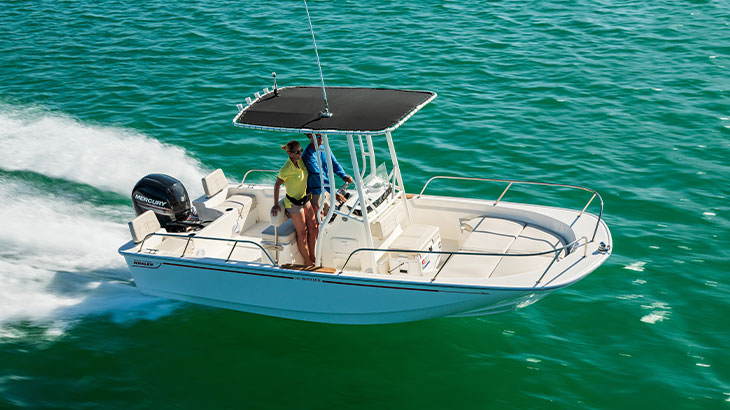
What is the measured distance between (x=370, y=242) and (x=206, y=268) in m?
2.08

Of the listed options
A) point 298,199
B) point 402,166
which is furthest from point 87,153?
point 298,199

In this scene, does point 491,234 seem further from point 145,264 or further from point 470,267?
point 145,264

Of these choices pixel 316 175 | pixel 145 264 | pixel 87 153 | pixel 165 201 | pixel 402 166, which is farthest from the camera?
pixel 87 153

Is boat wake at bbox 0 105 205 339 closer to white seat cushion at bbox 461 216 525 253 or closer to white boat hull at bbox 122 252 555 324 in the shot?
white boat hull at bbox 122 252 555 324

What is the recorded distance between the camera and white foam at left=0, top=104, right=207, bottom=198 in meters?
12.3

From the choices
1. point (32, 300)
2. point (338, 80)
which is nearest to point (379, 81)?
point (338, 80)

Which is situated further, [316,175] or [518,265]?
[316,175]

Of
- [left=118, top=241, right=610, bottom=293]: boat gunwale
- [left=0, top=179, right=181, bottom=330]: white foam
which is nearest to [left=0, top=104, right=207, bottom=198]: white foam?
[left=0, top=179, right=181, bottom=330]: white foam

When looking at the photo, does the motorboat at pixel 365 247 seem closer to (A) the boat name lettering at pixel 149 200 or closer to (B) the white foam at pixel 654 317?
(A) the boat name lettering at pixel 149 200

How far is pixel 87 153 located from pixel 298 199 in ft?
22.6

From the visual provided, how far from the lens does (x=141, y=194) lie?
30.6 feet

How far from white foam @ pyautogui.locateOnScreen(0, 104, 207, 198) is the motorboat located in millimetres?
3229

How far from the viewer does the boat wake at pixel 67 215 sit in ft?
29.7

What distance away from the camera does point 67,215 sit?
11055mm
